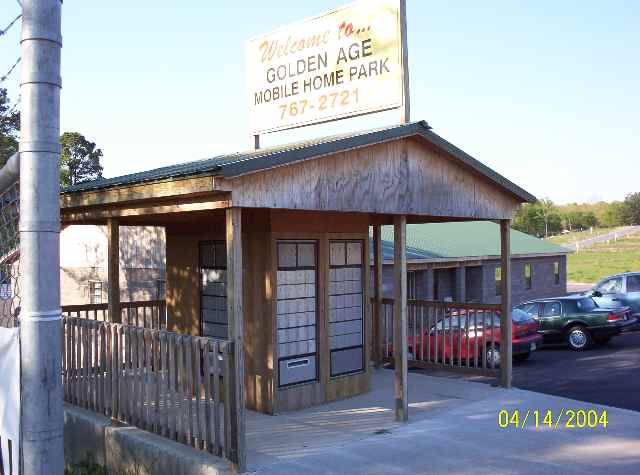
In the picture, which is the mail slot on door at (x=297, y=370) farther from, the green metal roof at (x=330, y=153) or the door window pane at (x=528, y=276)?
the door window pane at (x=528, y=276)

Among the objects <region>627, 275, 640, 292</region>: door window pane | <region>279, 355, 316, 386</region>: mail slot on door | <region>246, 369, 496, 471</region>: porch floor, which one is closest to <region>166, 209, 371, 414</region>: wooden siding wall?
<region>279, 355, 316, 386</region>: mail slot on door

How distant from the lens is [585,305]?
17859 mm

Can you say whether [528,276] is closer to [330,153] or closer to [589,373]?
[589,373]

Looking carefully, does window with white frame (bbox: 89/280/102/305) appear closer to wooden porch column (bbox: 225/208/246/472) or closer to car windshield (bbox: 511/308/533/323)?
car windshield (bbox: 511/308/533/323)

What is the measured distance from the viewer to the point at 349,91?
32.0 ft

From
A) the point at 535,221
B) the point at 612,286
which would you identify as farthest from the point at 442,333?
the point at 535,221

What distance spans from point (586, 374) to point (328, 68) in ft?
25.4

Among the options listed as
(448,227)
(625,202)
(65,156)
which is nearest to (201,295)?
(448,227)

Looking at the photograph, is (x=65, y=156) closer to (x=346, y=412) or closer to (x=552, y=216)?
(x=346, y=412)

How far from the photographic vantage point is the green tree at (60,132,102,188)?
34438 mm

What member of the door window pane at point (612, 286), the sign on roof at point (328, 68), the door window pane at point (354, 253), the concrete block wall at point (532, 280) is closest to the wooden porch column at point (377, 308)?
the door window pane at point (354, 253)

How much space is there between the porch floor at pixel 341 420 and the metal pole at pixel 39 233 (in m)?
3.84
